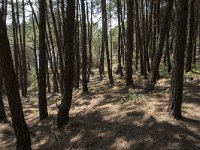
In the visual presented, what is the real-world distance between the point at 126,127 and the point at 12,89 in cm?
388

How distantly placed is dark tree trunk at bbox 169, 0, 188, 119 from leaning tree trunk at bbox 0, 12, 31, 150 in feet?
15.8

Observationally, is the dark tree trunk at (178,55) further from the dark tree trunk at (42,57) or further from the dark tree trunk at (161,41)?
the dark tree trunk at (42,57)

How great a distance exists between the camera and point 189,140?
27.2ft

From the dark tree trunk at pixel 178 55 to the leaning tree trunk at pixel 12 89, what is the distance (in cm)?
483

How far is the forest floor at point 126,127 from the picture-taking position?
8700 millimetres

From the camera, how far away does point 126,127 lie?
991 cm

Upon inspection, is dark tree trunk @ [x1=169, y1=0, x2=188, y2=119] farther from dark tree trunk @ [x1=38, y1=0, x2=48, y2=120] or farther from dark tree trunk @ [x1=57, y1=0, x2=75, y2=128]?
dark tree trunk @ [x1=38, y1=0, x2=48, y2=120]

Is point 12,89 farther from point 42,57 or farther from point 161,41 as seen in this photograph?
→ point 161,41

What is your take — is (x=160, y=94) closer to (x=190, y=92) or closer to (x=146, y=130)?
(x=190, y=92)

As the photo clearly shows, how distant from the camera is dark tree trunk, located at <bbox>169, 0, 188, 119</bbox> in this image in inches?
351

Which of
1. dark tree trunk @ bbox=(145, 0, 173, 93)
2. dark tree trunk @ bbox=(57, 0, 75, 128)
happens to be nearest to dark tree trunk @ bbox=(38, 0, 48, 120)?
dark tree trunk @ bbox=(57, 0, 75, 128)

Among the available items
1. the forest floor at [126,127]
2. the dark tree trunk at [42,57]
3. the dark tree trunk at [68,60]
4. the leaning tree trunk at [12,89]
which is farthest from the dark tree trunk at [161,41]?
the leaning tree trunk at [12,89]

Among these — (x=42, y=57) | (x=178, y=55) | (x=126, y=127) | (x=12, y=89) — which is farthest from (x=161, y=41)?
(x=12, y=89)

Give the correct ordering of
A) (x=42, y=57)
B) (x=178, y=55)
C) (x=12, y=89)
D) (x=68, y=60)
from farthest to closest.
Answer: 1. (x=42, y=57)
2. (x=68, y=60)
3. (x=178, y=55)
4. (x=12, y=89)
